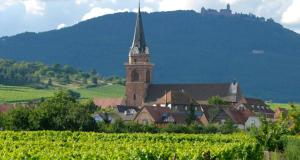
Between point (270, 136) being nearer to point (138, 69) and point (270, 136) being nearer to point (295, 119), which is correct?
point (295, 119)

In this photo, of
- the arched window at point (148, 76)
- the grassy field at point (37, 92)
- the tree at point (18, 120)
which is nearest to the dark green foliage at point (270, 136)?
the tree at point (18, 120)

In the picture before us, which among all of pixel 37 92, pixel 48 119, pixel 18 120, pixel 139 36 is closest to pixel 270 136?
pixel 48 119

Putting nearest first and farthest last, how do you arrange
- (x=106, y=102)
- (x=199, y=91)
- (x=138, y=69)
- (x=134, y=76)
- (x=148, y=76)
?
(x=138, y=69), (x=134, y=76), (x=148, y=76), (x=199, y=91), (x=106, y=102)

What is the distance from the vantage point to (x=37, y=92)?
15400 centimetres

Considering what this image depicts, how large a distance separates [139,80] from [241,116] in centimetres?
3092

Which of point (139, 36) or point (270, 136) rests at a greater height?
point (139, 36)

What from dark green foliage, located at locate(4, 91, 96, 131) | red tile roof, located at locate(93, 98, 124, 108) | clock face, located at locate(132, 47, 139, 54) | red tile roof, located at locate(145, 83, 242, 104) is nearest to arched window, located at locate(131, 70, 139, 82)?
red tile roof, located at locate(145, 83, 242, 104)

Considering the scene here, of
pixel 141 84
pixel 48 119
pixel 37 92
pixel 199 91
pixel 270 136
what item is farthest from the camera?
pixel 37 92

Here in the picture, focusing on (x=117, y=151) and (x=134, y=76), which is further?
(x=134, y=76)

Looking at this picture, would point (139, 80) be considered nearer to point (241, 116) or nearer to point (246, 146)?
point (241, 116)

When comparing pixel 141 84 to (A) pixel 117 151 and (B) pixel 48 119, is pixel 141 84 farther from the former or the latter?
(A) pixel 117 151

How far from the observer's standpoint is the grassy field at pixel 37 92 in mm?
138350

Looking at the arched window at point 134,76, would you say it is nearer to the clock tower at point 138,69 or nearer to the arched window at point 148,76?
the clock tower at point 138,69

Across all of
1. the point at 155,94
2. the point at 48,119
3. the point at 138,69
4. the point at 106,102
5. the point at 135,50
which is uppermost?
the point at 135,50
